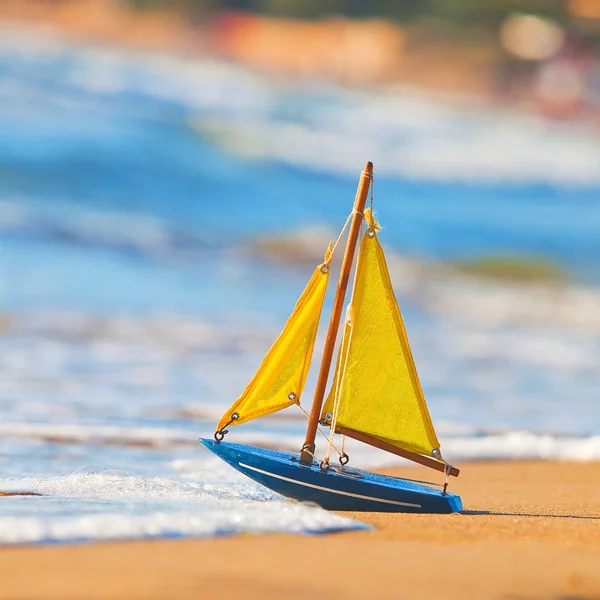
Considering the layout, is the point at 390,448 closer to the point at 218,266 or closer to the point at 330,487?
the point at 330,487

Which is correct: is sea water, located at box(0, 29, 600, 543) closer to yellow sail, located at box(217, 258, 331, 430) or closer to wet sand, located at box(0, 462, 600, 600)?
wet sand, located at box(0, 462, 600, 600)

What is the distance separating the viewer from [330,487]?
569 centimetres

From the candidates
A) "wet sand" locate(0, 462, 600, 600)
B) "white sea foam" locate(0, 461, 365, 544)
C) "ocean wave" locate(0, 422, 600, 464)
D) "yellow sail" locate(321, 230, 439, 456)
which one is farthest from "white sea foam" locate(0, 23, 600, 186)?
"wet sand" locate(0, 462, 600, 600)

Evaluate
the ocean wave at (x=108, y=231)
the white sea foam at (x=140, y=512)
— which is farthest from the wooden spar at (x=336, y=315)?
the ocean wave at (x=108, y=231)

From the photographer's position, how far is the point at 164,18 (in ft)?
89.6

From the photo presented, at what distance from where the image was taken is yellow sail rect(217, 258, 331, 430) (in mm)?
5871

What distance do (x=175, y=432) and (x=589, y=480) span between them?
3.29m

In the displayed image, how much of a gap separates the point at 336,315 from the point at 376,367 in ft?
1.33

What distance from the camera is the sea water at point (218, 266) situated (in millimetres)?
7902

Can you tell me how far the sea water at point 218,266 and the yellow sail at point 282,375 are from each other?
1.90 feet

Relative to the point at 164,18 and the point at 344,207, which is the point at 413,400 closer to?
the point at 344,207

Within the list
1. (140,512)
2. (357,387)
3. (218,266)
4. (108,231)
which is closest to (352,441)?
(357,387)

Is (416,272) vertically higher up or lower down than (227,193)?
lower down

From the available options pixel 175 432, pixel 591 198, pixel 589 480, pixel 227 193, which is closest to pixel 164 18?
pixel 227 193
